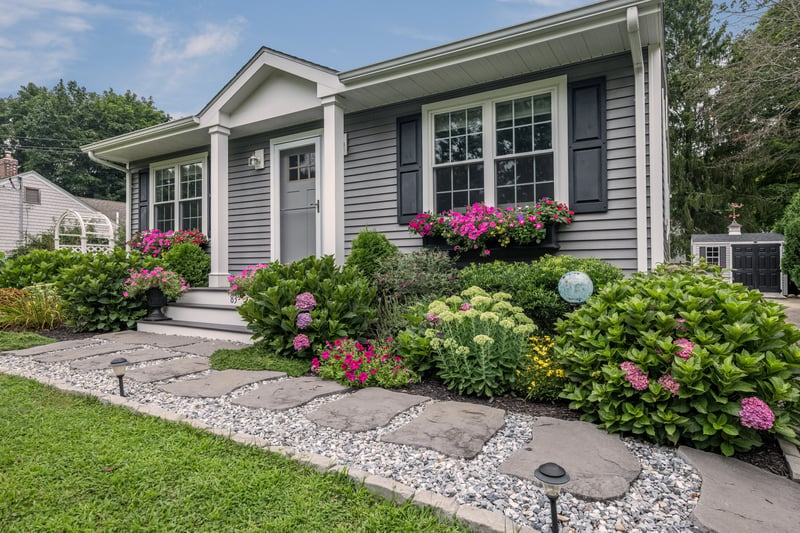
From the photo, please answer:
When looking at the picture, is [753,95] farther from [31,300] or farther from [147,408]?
[31,300]

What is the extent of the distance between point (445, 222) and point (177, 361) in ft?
9.81

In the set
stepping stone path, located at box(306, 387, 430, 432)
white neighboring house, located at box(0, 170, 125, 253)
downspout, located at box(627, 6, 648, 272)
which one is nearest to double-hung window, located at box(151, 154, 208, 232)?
stepping stone path, located at box(306, 387, 430, 432)

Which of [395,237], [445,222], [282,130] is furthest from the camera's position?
[282,130]

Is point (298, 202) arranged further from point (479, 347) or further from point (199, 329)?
point (479, 347)

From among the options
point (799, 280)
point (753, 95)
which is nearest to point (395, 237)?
point (753, 95)

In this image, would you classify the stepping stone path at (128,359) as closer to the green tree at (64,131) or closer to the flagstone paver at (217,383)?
the flagstone paver at (217,383)

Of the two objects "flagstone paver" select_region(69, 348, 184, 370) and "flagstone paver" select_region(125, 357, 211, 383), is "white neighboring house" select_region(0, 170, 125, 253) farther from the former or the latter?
"flagstone paver" select_region(125, 357, 211, 383)

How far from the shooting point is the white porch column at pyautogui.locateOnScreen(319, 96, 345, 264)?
514 centimetres

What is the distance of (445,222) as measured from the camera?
4809 millimetres

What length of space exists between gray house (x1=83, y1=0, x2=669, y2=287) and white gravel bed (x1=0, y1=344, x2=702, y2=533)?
2653mm

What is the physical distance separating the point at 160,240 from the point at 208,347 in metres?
3.81

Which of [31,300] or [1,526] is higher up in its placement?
[31,300]

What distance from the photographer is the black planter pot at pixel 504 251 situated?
4.41m

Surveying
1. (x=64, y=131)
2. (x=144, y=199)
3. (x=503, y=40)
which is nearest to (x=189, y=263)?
(x=144, y=199)
